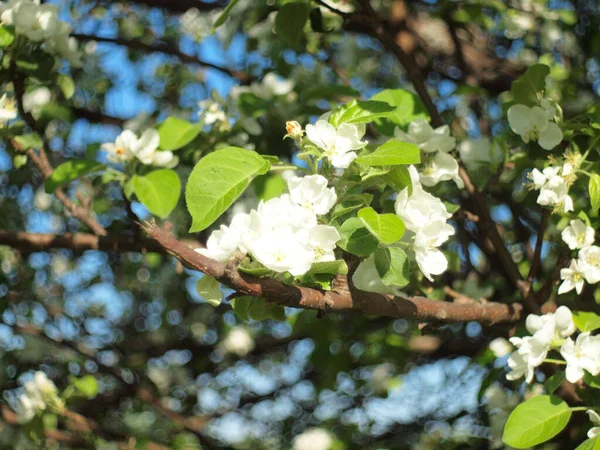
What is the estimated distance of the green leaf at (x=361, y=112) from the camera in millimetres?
1170

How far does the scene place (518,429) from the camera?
1.21m

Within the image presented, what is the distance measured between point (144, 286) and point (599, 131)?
3.26 m

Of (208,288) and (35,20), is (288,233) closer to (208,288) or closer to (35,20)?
(208,288)

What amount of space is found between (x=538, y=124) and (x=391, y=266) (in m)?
0.59

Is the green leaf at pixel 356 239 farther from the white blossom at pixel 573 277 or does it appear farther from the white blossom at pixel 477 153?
the white blossom at pixel 477 153

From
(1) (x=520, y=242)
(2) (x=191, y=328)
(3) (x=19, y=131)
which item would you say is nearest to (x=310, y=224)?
(3) (x=19, y=131)

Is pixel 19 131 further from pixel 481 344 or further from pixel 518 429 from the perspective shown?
pixel 481 344

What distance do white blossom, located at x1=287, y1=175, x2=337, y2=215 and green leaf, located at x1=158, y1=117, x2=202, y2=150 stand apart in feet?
2.29

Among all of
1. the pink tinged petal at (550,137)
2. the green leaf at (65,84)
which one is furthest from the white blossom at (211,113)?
the pink tinged petal at (550,137)

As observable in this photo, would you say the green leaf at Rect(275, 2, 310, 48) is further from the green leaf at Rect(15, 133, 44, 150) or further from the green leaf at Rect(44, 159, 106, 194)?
the green leaf at Rect(15, 133, 44, 150)

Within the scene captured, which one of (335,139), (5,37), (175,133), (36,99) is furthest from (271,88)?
(335,139)

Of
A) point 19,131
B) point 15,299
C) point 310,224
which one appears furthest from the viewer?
point 15,299

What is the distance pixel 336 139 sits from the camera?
110 centimetres

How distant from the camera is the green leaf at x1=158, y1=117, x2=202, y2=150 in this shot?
1705 mm
